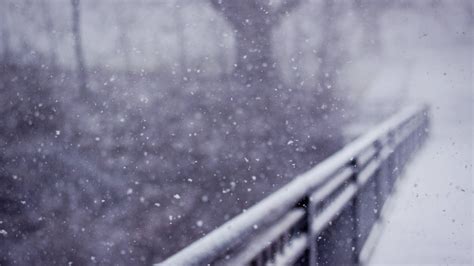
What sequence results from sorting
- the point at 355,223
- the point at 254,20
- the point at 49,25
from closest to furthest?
1. the point at 355,223
2. the point at 254,20
3. the point at 49,25

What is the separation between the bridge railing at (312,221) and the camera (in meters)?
1.85

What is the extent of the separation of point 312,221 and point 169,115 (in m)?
25.4

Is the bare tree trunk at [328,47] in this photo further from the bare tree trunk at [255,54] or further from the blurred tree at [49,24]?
the blurred tree at [49,24]

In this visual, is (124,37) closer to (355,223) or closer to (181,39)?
(181,39)

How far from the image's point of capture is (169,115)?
2794 cm

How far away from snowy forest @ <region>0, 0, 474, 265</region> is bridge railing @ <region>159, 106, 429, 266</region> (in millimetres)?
5451

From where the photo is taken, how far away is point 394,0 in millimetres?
18922

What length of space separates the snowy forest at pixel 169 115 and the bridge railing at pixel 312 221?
5.45m

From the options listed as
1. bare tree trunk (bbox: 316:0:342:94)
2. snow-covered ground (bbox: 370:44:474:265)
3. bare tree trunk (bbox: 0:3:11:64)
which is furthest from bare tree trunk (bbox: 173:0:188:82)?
snow-covered ground (bbox: 370:44:474:265)

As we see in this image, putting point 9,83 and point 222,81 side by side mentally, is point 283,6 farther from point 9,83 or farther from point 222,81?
point 9,83

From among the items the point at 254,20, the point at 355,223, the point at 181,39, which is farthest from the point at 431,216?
the point at 181,39

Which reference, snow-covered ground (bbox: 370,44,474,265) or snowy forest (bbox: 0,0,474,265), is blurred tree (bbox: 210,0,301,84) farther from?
snow-covered ground (bbox: 370,44,474,265)

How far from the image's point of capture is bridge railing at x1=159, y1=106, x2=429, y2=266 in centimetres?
185

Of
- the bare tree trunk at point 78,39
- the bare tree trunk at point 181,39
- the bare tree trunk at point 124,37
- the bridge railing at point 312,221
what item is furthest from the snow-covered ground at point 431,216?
the bare tree trunk at point 124,37
